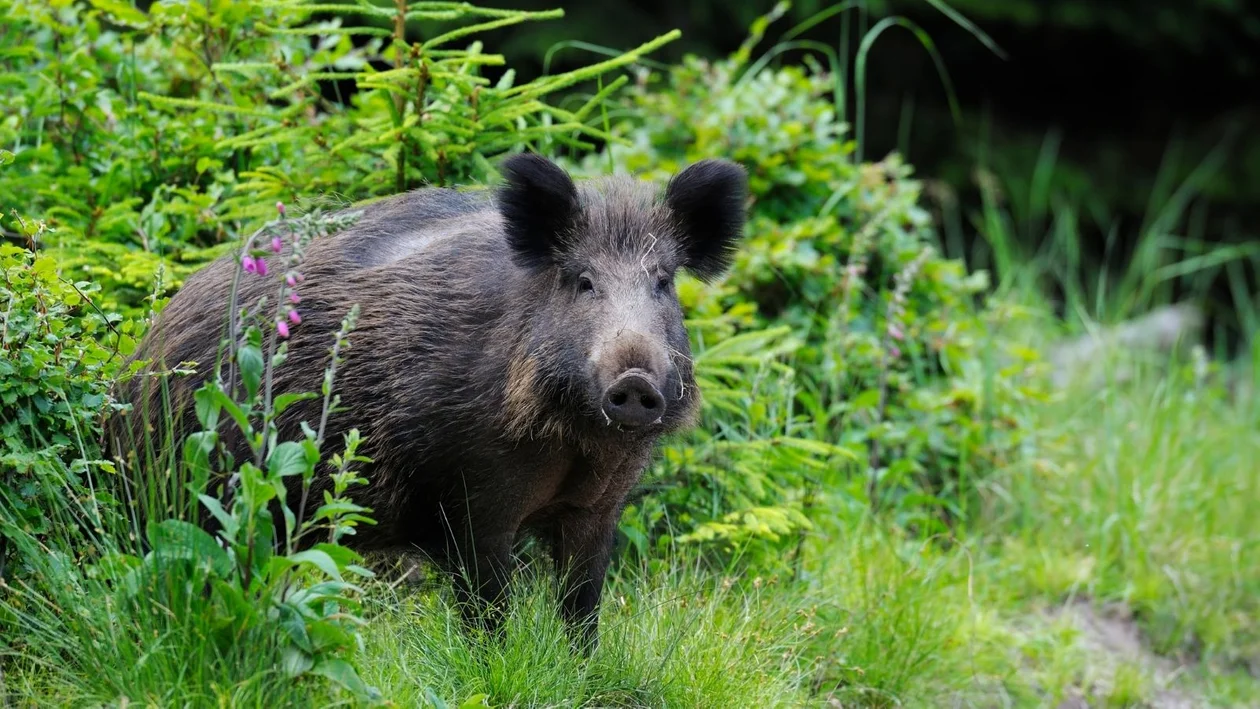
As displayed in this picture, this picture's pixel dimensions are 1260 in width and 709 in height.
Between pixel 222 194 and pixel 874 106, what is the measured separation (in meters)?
7.88

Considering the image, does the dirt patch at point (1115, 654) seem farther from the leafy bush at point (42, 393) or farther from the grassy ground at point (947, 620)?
the leafy bush at point (42, 393)

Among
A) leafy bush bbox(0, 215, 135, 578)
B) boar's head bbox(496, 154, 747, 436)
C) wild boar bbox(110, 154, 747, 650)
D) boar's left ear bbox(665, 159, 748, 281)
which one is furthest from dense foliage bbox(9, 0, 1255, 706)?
boar's left ear bbox(665, 159, 748, 281)

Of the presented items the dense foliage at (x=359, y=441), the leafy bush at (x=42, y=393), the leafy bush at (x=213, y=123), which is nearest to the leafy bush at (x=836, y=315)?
the dense foliage at (x=359, y=441)

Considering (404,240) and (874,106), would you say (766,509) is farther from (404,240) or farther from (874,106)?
(874,106)

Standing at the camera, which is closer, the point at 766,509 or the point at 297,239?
the point at 297,239

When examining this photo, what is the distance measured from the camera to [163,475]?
11.3 feet

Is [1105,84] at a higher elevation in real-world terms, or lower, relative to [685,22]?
lower

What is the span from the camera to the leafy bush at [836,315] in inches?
217

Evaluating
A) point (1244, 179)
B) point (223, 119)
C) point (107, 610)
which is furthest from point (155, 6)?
point (1244, 179)

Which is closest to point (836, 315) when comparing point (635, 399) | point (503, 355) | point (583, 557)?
point (583, 557)

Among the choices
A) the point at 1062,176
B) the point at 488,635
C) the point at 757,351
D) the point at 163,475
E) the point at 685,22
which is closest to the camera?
the point at 163,475

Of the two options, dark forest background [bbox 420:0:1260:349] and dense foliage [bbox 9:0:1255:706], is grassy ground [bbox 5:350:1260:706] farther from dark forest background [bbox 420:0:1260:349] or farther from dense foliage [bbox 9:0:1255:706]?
dark forest background [bbox 420:0:1260:349]

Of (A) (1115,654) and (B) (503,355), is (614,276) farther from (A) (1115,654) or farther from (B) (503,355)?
(A) (1115,654)

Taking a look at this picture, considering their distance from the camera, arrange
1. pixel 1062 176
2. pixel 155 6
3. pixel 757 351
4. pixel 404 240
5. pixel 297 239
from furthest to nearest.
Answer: pixel 1062 176 → pixel 757 351 → pixel 155 6 → pixel 404 240 → pixel 297 239
